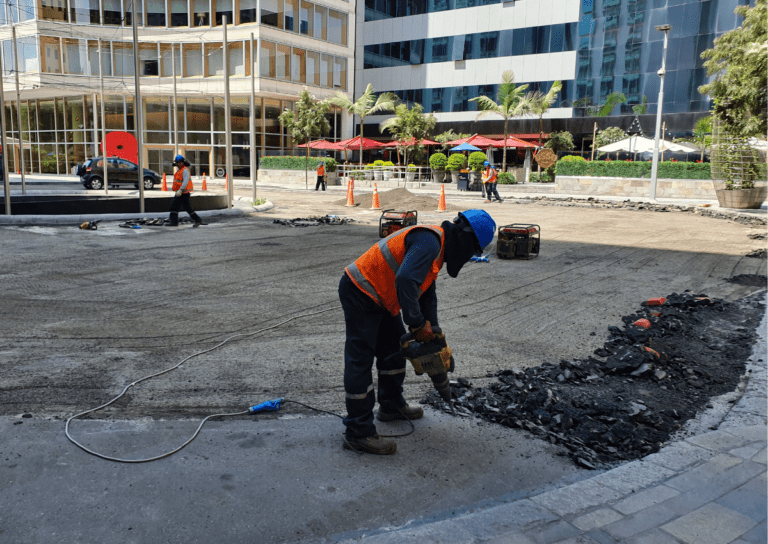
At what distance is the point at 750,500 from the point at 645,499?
583mm

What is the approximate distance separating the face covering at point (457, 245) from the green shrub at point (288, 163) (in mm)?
37057

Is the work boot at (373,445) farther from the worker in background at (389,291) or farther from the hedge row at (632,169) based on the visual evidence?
the hedge row at (632,169)

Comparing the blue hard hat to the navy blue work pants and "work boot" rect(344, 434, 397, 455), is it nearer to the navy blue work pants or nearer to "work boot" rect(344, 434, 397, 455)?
the navy blue work pants

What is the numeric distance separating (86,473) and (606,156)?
46202mm

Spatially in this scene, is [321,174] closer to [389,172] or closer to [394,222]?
[389,172]

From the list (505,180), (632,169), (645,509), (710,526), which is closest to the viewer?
(710,526)

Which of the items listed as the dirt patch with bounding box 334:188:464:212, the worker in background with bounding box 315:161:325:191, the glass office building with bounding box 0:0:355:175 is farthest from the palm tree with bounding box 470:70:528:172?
the dirt patch with bounding box 334:188:464:212

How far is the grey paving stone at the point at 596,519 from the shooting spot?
332 centimetres

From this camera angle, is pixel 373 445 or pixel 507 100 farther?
pixel 507 100

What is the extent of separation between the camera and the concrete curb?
3.22 metres

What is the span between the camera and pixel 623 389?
537cm

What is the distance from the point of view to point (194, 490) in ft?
11.8

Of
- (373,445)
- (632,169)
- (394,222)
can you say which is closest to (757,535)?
(373,445)

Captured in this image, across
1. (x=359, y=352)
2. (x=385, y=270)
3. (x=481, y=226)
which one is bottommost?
(x=359, y=352)
